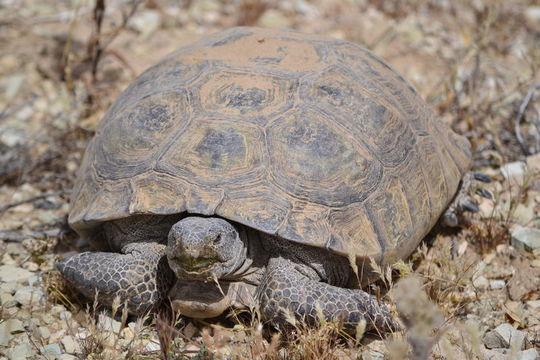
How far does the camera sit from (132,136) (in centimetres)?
343

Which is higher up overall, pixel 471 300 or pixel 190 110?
pixel 190 110

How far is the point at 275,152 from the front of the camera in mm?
3184

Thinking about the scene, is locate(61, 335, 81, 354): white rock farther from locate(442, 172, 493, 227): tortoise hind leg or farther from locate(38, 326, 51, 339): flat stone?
locate(442, 172, 493, 227): tortoise hind leg

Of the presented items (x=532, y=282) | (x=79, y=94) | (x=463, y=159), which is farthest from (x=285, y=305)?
(x=79, y=94)

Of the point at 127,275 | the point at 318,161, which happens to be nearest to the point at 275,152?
the point at 318,161

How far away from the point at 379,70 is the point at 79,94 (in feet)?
9.74

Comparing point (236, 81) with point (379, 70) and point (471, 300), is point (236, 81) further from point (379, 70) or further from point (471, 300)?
point (471, 300)

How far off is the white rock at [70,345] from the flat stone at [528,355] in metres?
2.32

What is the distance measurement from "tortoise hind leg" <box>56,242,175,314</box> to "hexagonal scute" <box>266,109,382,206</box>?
0.86 metres

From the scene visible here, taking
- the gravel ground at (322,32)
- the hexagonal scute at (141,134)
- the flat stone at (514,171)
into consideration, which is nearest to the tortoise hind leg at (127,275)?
the gravel ground at (322,32)

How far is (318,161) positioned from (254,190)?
0.42 meters

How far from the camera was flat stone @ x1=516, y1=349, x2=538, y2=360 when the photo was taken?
288 centimetres

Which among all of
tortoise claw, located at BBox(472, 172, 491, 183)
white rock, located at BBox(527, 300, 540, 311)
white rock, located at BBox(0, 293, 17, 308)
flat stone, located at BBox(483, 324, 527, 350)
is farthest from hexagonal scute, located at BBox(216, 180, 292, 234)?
tortoise claw, located at BBox(472, 172, 491, 183)

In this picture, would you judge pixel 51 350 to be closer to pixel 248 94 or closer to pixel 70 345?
pixel 70 345
